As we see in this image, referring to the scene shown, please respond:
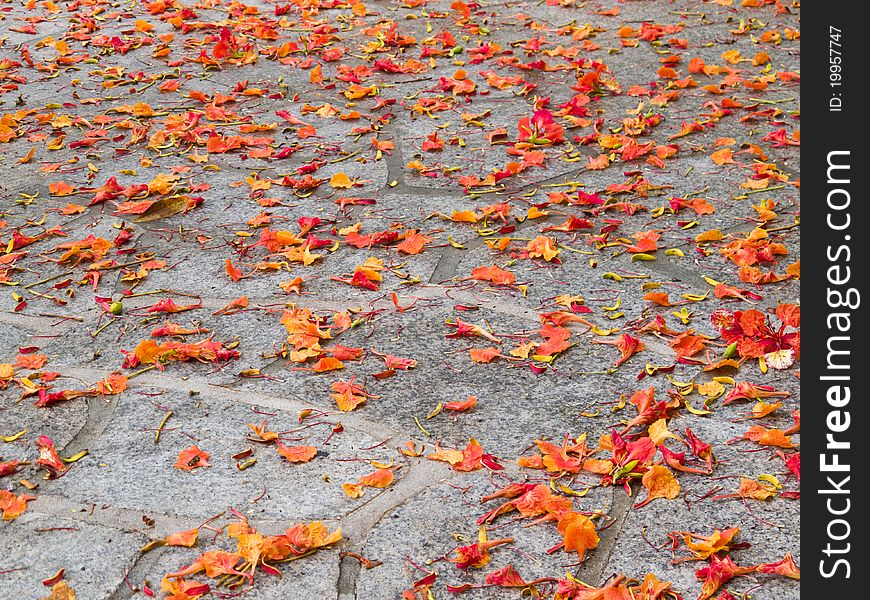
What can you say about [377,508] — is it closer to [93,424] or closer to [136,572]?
[136,572]

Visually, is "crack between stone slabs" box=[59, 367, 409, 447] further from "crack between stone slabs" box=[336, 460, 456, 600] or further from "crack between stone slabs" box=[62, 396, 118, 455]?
"crack between stone slabs" box=[336, 460, 456, 600]

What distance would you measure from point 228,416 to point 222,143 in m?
1.82

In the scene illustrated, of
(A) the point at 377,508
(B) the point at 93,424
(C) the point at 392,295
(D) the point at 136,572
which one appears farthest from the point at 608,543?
(B) the point at 93,424

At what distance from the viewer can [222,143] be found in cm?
379

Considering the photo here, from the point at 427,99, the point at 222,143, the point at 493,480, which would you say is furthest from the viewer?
the point at 427,99

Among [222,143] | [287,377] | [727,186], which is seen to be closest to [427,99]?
[222,143]

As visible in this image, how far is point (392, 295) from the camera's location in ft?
8.61

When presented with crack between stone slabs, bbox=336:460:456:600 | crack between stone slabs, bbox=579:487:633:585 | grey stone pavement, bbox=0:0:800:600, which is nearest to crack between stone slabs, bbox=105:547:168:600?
grey stone pavement, bbox=0:0:800:600

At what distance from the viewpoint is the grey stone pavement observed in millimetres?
1862

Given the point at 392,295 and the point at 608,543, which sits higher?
the point at 392,295

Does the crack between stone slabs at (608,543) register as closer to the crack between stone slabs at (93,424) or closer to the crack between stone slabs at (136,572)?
the crack between stone slabs at (136,572)

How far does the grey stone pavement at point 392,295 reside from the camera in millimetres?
1862

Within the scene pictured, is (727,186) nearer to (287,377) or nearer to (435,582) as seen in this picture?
(287,377)

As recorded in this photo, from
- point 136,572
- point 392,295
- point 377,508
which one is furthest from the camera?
point 392,295
